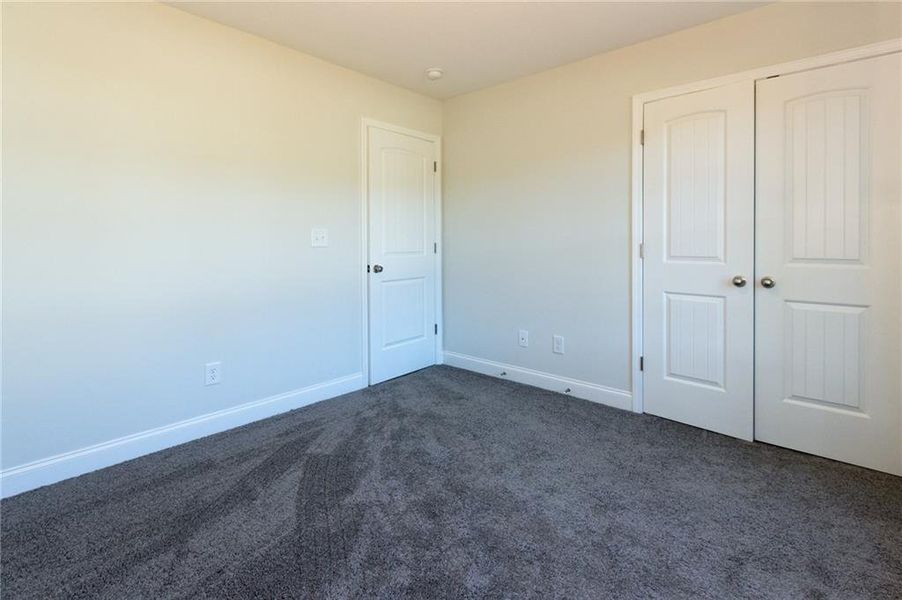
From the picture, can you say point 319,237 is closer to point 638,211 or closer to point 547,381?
point 547,381

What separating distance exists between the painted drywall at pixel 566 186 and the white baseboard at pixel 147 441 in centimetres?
150

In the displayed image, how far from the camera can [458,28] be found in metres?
2.62

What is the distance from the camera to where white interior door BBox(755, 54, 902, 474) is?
6.84ft

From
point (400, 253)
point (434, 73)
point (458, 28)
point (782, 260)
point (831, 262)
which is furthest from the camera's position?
point (400, 253)

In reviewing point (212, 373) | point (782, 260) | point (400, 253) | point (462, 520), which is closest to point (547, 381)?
point (400, 253)

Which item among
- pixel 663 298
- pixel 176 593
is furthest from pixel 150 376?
pixel 663 298

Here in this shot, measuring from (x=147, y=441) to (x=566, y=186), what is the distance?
3072mm

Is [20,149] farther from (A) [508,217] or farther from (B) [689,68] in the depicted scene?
(B) [689,68]

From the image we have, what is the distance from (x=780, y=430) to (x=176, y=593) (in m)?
2.88

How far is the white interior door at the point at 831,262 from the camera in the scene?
2.09m

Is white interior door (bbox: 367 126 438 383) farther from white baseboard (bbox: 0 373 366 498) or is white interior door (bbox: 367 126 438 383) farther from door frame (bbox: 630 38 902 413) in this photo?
door frame (bbox: 630 38 902 413)

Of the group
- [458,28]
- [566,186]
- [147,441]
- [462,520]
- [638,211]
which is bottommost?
[462,520]

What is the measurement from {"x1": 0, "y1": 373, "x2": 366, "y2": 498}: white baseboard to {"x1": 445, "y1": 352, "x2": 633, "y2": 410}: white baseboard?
1.20m

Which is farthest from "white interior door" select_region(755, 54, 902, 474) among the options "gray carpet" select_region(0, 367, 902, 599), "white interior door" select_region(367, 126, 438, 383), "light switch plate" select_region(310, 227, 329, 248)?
"light switch plate" select_region(310, 227, 329, 248)
